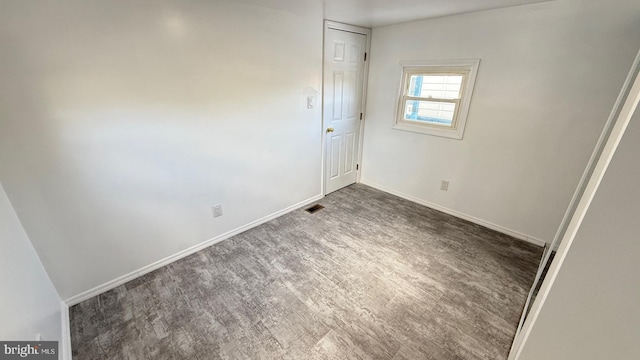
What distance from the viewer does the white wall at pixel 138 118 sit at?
139cm

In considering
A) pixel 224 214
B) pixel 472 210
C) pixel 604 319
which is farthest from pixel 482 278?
pixel 224 214

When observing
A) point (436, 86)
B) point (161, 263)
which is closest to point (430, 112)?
point (436, 86)

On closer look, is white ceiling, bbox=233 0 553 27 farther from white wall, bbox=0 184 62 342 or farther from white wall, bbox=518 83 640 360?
white wall, bbox=0 184 62 342

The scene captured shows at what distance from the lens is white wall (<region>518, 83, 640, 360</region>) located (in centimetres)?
68

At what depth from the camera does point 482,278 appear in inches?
80.0

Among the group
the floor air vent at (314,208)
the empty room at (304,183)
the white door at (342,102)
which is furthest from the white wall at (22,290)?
the white door at (342,102)

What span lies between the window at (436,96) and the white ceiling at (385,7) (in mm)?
478

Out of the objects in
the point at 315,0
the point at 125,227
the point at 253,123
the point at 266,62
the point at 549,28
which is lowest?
the point at 125,227

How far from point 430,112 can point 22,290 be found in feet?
11.8

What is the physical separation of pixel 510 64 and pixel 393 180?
5.85ft

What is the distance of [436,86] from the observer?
9.23 feet

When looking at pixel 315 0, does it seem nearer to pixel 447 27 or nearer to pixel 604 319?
pixel 447 27

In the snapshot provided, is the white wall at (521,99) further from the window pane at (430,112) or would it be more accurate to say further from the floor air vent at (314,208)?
the floor air vent at (314,208)

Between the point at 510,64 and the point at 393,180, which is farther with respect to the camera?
the point at 393,180
